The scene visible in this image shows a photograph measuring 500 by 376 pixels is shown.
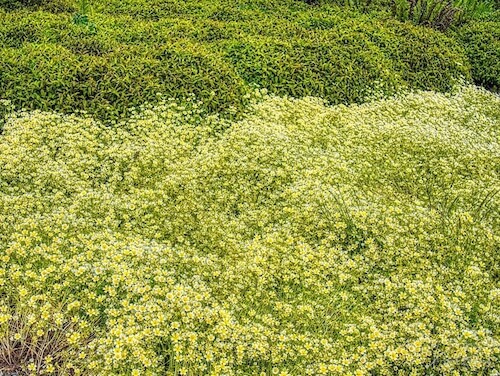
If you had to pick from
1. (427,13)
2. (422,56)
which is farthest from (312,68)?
(427,13)

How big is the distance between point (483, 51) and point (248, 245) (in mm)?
7068

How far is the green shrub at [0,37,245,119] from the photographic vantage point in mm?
6582

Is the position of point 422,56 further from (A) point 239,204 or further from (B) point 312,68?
(A) point 239,204

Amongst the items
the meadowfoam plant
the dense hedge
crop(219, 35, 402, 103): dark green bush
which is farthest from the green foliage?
the meadowfoam plant

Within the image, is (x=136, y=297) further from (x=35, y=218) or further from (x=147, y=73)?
(x=147, y=73)

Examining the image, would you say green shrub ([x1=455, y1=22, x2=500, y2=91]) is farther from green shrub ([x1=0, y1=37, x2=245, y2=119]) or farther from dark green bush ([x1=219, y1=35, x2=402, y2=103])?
green shrub ([x1=0, y1=37, x2=245, y2=119])

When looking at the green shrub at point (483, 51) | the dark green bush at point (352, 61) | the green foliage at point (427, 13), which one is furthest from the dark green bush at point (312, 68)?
the green foliage at point (427, 13)

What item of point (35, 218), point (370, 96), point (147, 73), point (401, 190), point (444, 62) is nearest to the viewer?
point (35, 218)

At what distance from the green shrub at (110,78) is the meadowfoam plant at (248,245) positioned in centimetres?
27

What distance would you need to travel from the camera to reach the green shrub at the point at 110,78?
6582 millimetres

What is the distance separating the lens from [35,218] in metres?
4.91

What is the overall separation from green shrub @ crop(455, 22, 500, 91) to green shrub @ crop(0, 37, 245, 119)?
15.9ft

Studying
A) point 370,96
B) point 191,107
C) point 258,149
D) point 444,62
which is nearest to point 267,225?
point 258,149

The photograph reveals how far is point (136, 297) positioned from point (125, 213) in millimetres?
1130
